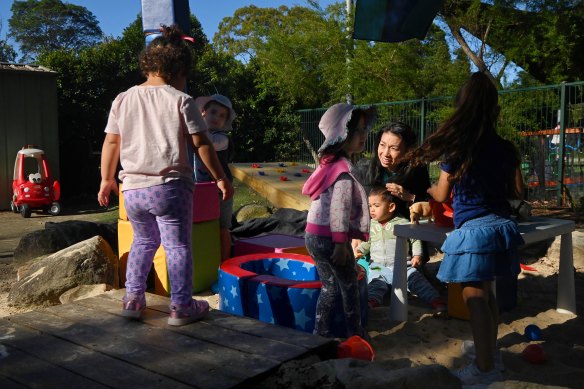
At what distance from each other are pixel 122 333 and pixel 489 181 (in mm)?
1855

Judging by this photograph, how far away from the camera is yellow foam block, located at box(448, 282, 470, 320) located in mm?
3898

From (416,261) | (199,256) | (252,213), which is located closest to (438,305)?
(416,261)

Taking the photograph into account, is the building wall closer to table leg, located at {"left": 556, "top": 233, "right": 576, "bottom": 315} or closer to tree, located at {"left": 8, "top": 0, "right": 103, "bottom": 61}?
table leg, located at {"left": 556, "top": 233, "right": 576, "bottom": 315}

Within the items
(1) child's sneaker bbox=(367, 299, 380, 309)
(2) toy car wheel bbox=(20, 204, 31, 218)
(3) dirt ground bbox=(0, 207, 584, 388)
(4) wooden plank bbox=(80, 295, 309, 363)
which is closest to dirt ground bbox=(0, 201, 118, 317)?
(2) toy car wheel bbox=(20, 204, 31, 218)

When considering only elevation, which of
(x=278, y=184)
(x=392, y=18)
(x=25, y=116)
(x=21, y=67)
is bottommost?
(x=278, y=184)

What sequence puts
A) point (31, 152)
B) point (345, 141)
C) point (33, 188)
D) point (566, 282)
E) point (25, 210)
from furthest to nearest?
point (31, 152) → point (33, 188) → point (25, 210) → point (566, 282) → point (345, 141)

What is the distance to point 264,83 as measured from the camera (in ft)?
57.9

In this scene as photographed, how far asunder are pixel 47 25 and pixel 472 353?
62601 millimetres

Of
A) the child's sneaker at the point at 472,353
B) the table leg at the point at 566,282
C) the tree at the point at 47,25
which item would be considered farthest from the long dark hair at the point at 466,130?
the tree at the point at 47,25

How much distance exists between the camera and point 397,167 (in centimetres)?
443

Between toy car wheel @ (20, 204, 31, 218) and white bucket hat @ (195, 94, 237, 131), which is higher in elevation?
white bucket hat @ (195, 94, 237, 131)

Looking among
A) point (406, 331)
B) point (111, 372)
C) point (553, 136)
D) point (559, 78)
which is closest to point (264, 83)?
point (559, 78)

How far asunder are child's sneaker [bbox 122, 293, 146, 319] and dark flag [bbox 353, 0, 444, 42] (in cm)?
254

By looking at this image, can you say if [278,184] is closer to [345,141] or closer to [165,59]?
[345,141]
